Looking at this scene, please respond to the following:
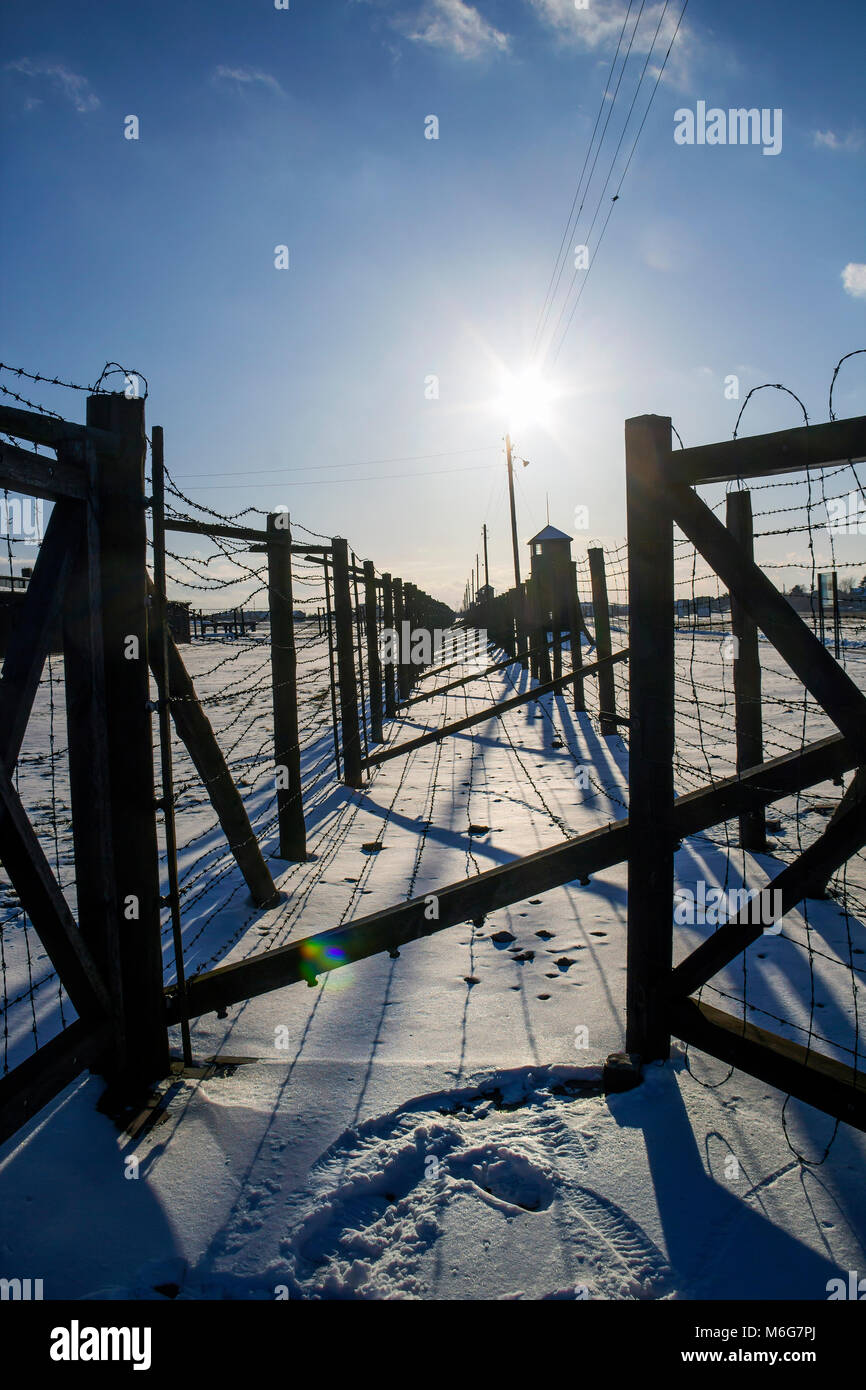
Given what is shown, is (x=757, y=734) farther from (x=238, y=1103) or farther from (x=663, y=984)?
(x=238, y=1103)

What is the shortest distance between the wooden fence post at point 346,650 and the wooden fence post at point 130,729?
4.50 metres

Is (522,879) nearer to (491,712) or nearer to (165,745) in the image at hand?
(165,745)

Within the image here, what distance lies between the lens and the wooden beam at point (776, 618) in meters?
2.17

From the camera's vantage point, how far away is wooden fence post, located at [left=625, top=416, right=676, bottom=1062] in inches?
95.3

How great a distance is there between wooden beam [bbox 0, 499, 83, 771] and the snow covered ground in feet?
4.50

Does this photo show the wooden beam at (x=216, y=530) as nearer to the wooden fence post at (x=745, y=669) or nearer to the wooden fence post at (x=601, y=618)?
the wooden fence post at (x=745, y=669)

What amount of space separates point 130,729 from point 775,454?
242 centimetres

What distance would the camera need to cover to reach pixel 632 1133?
225 centimetres

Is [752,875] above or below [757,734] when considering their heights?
below

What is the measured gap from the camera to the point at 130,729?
102 inches

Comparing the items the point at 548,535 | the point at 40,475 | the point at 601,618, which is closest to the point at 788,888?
the point at 40,475

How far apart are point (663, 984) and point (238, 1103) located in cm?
158

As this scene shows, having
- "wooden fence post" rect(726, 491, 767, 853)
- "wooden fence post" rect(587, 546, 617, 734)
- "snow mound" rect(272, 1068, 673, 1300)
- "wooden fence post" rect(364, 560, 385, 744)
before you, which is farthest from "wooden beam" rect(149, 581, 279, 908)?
"wooden fence post" rect(587, 546, 617, 734)
